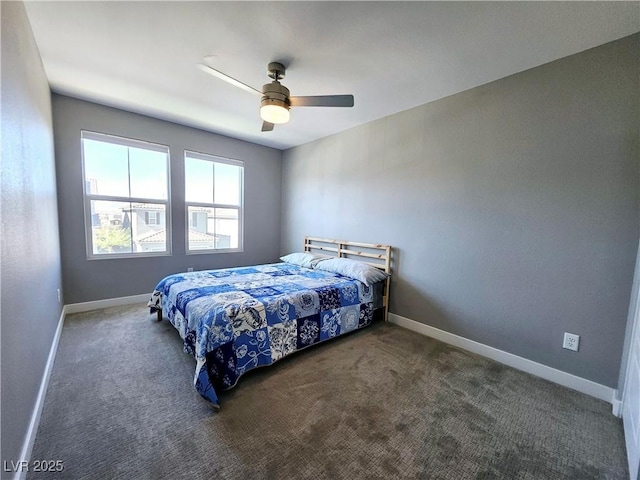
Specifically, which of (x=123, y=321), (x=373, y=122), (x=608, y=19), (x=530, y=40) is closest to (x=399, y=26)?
(x=530, y=40)

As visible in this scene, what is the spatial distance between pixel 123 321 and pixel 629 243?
15.3 feet

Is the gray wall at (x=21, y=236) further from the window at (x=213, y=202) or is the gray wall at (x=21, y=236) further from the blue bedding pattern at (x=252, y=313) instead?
the window at (x=213, y=202)

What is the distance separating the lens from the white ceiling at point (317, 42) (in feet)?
5.37

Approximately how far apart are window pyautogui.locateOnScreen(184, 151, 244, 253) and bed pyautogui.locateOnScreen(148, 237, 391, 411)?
4.17ft

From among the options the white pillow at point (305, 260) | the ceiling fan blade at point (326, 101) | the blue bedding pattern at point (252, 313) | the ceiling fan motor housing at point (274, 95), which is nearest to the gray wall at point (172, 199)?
the blue bedding pattern at point (252, 313)

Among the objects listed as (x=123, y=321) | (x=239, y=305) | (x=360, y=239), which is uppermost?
(x=360, y=239)

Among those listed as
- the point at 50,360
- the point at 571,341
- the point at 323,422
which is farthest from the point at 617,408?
the point at 50,360

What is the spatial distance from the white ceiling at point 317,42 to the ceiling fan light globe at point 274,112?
431 millimetres

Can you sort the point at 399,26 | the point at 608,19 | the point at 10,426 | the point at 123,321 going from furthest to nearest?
1. the point at 123,321
2. the point at 399,26
3. the point at 608,19
4. the point at 10,426

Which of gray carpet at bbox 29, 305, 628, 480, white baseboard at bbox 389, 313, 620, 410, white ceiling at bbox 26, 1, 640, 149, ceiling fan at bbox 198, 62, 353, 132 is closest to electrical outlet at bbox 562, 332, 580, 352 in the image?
white baseboard at bbox 389, 313, 620, 410

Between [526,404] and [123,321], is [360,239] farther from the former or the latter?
[123,321]

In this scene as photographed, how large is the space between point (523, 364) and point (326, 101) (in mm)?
2810

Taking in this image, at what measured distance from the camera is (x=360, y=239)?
3.62 m

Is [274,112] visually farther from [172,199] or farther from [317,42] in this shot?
[172,199]
